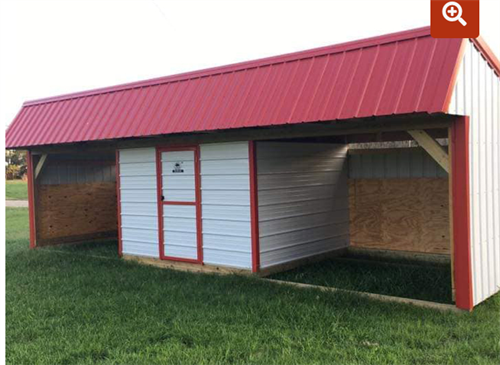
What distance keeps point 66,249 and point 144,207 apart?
295 cm

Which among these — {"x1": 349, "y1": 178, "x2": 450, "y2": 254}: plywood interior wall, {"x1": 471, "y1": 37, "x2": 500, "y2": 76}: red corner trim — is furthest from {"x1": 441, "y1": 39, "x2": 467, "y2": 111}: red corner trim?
{"x1": 349, "y1": 178, "x2": 450, "y2": 254}: plywood interior wall

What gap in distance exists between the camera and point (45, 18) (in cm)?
2414

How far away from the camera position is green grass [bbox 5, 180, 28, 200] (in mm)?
31989

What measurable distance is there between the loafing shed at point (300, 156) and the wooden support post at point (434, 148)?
1cm

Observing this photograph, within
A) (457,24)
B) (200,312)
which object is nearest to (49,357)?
(200,312)

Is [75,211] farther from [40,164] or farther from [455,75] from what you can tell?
[455,75]

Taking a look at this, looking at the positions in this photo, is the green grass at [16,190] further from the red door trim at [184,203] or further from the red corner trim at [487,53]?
the red corner trim at [487,53]

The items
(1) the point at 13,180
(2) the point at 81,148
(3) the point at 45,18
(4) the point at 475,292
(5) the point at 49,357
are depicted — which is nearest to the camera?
(5) the point at 49,357

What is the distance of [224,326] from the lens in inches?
226

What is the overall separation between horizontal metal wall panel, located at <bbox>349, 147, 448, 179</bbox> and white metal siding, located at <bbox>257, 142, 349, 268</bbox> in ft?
0.88

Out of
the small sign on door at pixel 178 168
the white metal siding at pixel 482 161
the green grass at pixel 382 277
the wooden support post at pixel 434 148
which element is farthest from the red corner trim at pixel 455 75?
the small sign on door at pixel 178 168

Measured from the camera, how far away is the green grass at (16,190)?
3199 centimetres

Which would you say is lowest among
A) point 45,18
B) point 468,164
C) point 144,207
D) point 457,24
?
point 144,207

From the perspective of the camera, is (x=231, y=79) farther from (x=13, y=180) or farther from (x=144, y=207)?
(x=13, y=180)
